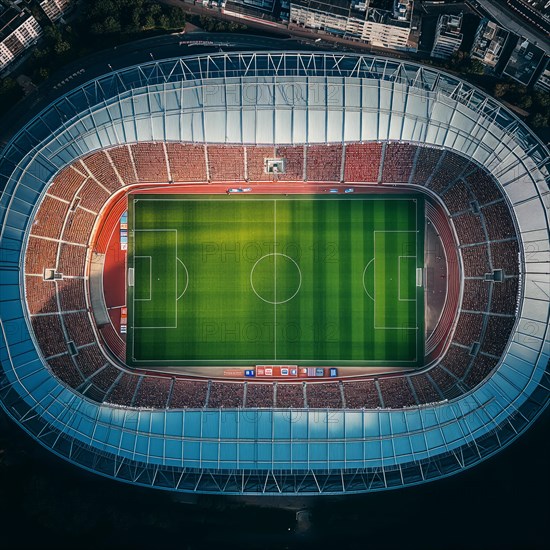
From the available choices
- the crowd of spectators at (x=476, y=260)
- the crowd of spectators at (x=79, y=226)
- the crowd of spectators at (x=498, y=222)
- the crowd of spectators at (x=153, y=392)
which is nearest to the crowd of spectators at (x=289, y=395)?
the crowd of spectators at (x=153, y=392)

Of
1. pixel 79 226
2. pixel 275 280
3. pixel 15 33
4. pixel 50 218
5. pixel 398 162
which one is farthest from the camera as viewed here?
pixel 275 280

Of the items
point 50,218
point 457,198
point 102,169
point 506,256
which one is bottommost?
point 506,256

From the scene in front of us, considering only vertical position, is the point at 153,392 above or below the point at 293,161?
below

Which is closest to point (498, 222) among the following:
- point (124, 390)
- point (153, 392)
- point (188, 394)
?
point (188, 394)

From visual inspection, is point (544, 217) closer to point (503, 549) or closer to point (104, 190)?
point (503, 549)

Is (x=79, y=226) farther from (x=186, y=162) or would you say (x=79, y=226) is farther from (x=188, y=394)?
(x=188, y=394)

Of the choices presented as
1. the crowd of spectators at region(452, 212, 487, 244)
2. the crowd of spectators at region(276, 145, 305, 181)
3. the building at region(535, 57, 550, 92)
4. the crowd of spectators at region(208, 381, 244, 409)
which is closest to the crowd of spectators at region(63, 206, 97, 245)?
the crowd of spectators at region(208, 381, 244, 409)

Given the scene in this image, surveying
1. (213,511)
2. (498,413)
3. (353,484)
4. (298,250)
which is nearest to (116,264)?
(298,250)
